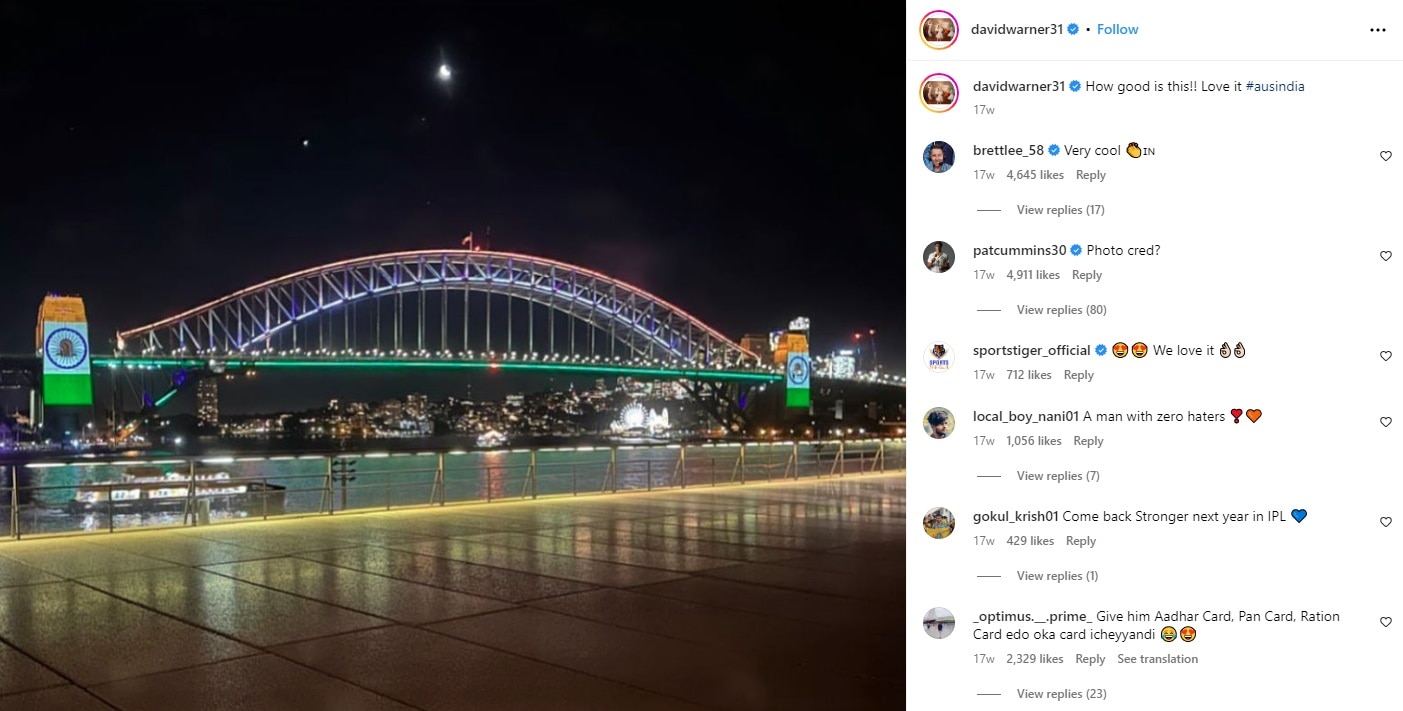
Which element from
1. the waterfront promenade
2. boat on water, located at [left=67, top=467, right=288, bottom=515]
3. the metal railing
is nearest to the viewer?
the waterfront promenade

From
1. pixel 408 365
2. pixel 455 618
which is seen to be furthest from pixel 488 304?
pixel 455 618

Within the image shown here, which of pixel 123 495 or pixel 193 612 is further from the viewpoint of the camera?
pixel 123 495
